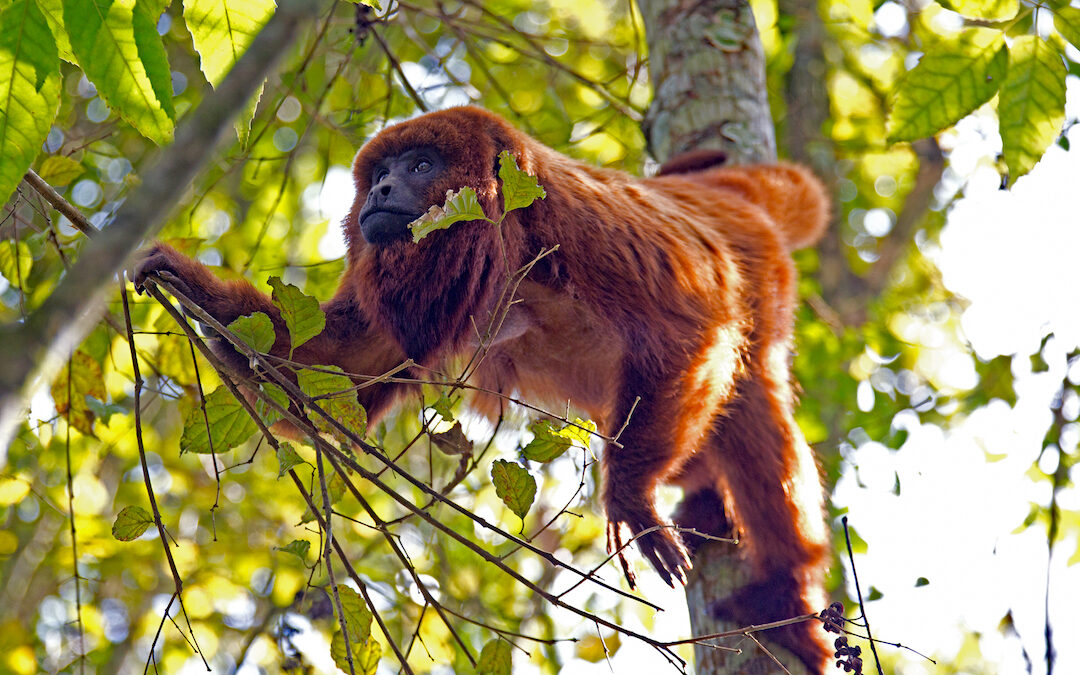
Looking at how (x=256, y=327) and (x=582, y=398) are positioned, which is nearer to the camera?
(x=256, y=327)

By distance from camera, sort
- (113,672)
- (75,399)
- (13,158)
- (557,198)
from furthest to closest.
Answer: (113,672) < (557,198) < (75,399) < (13,158)

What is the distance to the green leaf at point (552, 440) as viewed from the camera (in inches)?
67.1

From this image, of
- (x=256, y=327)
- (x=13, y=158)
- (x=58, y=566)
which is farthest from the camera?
(x=58, y=566)

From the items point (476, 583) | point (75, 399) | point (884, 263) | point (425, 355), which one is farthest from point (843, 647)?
point (884, 263)

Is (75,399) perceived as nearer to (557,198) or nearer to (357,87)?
(557,198)

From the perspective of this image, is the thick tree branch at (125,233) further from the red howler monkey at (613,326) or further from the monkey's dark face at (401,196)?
the monkey's dark face at (401,196)

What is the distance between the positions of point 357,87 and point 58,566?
9.41 feet

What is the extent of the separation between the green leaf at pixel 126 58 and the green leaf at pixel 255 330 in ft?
1.17

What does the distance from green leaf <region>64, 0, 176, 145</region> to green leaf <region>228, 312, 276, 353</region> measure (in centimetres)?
36

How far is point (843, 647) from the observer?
1891 millimetres

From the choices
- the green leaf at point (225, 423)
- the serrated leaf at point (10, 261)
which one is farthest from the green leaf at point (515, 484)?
the serrated leaf at point (10, 261)

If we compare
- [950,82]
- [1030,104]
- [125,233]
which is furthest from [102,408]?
[1030,104]

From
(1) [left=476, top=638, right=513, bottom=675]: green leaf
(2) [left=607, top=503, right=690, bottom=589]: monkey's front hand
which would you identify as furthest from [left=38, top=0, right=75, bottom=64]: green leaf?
(2) [left=607, top=503, right=690, bottom=589]: monkey's front hand

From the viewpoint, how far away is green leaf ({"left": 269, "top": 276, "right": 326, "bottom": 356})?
→ 1.62 m
